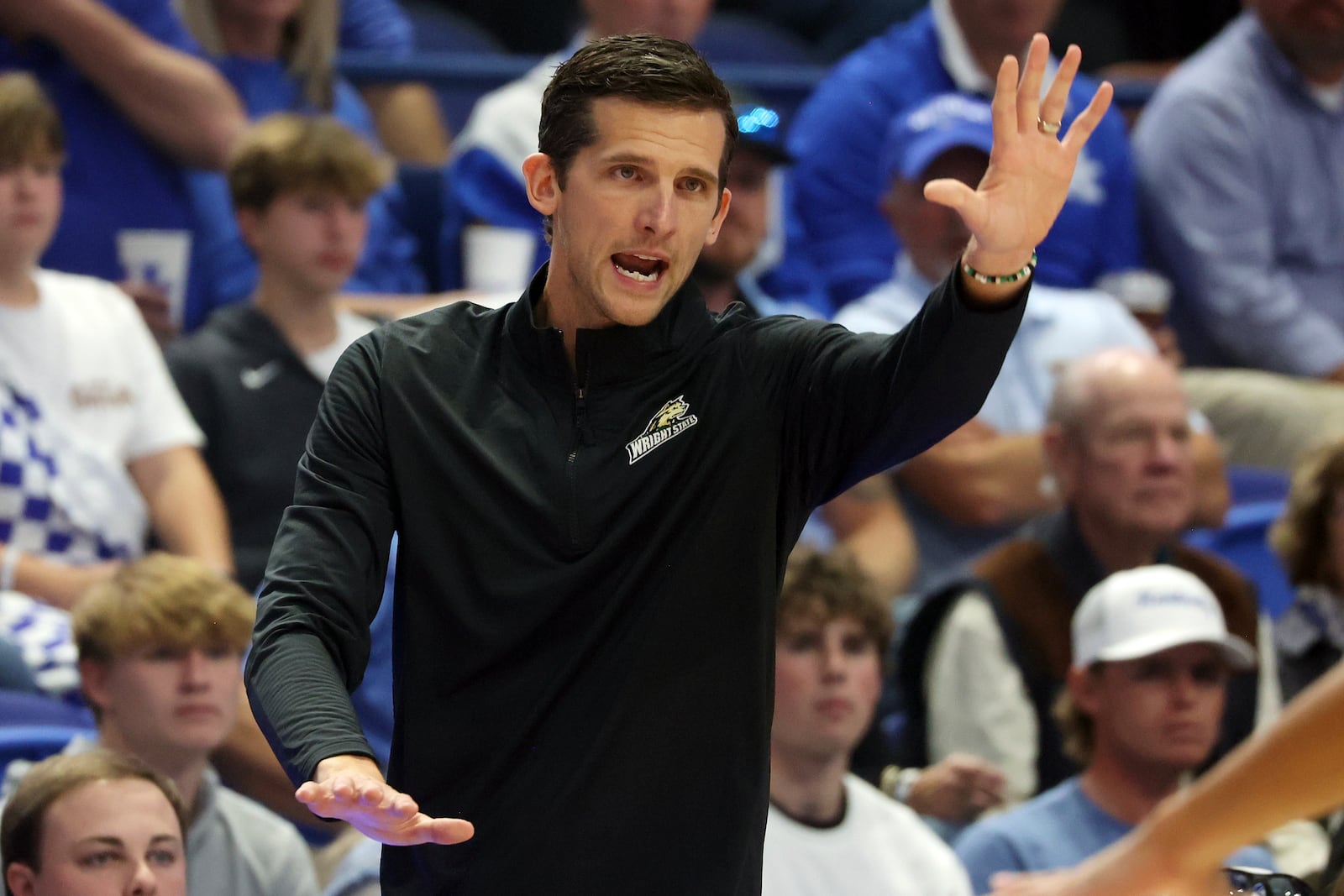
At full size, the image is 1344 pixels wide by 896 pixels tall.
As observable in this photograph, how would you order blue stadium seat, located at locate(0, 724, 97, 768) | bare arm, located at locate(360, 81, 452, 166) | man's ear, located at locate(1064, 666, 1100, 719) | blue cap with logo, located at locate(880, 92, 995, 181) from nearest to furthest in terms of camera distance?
blue stadium seat, located at locate(0, 724, 97, 768)
man's ear, located at locate(1064, 666, 1100, 719)
blue cap with logo, located at locate(880, 92, 995, 181)
bare arm, located at locate(360, 81, 452, 166)

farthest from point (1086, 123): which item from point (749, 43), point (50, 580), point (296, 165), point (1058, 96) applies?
point (749, 43)

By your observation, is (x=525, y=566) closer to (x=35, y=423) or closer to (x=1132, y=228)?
(x=35, y=423)

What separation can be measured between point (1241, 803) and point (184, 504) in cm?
321

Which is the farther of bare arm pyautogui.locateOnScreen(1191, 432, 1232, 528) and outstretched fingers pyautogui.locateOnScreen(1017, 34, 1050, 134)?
bare arm pyautogui.locateOnScreen(1191, 432, 1232, 528)

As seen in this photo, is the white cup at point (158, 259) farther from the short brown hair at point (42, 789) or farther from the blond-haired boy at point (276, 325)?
the short brown hair at point (42, 789)

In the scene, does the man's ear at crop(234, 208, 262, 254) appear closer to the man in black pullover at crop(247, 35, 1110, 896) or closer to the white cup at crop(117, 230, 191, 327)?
the white cup at crop(117, 230, 191, 327)

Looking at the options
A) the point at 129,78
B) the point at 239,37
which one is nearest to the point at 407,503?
the point at 129,78

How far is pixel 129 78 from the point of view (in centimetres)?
498

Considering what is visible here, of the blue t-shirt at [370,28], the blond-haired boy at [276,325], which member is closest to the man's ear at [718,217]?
the blond-haired boy at [276,325]

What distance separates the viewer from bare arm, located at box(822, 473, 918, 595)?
15.9 feet

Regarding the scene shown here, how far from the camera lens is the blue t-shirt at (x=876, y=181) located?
5809mm

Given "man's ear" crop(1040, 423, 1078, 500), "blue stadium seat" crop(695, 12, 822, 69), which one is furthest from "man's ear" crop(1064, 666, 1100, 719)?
"blue stadium seat" crop(695, 12, 822, 69)

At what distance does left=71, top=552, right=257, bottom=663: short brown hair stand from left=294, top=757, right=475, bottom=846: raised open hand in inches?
72.5

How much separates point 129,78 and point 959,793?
9.02 ft
